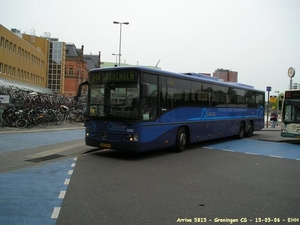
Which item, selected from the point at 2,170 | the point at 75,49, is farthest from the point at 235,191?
the point at 75,49

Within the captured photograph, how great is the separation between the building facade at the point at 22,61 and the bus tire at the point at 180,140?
80.0 ft

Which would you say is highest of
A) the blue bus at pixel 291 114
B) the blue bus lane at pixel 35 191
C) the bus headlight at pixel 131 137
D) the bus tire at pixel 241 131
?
the blue bus at pixel 291 114

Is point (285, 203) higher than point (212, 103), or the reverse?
point (212, 103)

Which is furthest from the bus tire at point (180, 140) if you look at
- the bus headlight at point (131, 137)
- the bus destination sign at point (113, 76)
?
the bus destination sign at point (113, 76)

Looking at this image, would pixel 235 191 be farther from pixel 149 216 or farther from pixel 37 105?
pixel 37 105

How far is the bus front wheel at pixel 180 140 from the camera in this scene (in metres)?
12.5

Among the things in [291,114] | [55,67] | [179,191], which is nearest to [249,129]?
[291,114]

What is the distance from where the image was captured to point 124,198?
618 cm

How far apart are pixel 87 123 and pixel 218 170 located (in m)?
4.79

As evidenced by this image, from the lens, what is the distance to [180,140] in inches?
497

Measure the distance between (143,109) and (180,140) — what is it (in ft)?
9.29

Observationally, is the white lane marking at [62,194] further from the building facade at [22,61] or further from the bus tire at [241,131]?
the building facade at [22,61]

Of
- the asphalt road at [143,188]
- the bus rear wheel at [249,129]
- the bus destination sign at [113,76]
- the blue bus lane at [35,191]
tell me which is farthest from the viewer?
the bus rear wheel at [249,129]

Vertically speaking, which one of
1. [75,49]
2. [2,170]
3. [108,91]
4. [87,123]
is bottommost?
[2,170]
